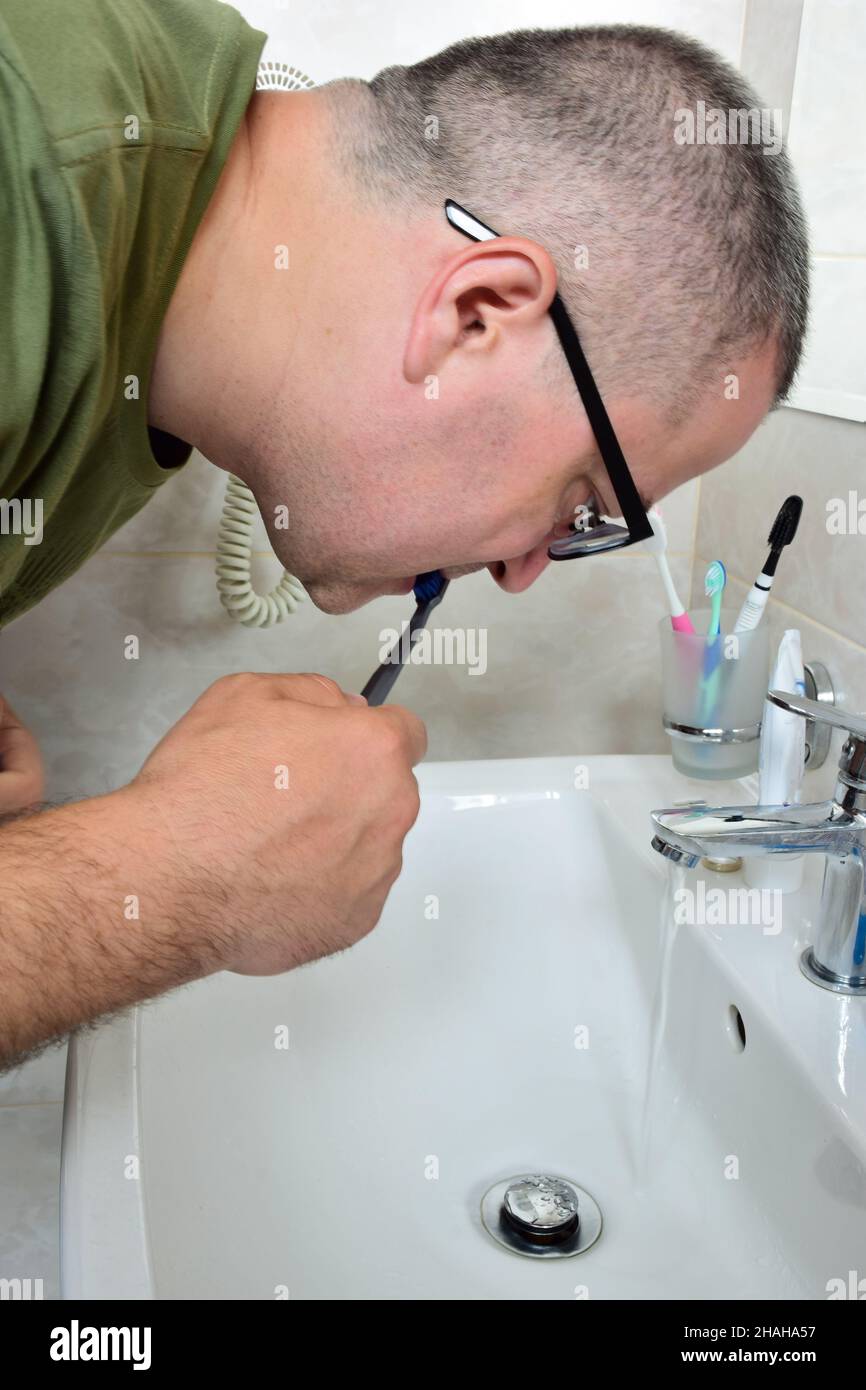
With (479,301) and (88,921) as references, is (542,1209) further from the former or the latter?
(479,301)

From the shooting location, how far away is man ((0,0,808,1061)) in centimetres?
53

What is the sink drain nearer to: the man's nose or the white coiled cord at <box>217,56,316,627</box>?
the man's nose

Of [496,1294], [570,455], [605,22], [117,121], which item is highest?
[605,22]

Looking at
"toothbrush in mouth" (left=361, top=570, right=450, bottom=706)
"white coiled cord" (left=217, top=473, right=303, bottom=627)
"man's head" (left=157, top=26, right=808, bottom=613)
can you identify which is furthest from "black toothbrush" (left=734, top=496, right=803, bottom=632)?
"white coiled cord" (left=217, top=473, right=303, bottom=627)

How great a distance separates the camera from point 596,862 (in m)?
0.91

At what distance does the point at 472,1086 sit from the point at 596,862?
199 millimetres

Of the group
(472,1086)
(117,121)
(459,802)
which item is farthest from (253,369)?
(472,1086)

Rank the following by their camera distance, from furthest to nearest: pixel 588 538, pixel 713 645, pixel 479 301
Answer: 1. pixel 713 645
2. pixel 588 538
3. pixel 479 301

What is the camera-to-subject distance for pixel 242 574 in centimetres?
102

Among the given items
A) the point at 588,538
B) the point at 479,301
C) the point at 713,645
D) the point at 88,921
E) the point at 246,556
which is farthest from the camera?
the point at 246,556

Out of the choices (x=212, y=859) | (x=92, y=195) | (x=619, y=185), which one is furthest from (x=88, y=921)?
(x=619, y=185)

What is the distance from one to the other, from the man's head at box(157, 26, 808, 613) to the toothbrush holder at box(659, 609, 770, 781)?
Answer: 0.19 metres

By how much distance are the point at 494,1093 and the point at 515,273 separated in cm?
53
